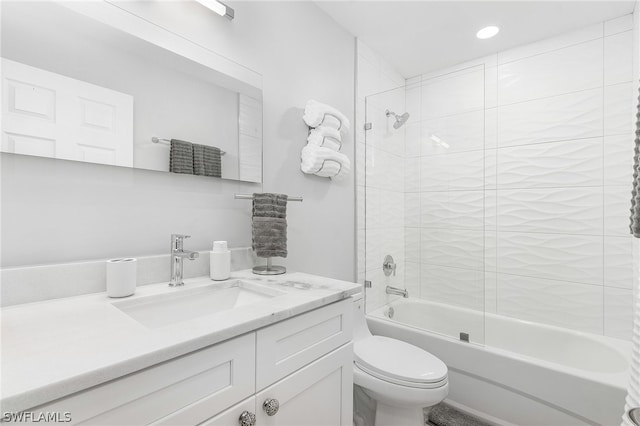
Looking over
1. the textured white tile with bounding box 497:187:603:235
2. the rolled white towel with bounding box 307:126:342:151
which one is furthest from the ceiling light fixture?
the textured white tile with bounding box 497:187:603:235

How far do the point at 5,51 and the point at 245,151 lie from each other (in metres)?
0.79

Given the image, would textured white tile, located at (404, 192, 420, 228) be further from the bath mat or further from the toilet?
the bath mat

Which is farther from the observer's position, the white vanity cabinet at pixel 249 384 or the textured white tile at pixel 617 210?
the textured white tile at pixel 617 210

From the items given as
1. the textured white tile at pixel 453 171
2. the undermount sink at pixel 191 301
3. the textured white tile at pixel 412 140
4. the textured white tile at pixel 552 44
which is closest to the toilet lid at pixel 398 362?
the undermount sink at pixel 191 301

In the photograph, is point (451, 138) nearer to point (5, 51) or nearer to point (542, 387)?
point (542, 387)

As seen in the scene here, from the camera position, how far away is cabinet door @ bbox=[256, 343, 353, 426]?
0.81m

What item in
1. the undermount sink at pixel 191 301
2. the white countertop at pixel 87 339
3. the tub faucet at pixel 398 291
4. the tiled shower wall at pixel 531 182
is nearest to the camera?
the white countertop at pixel 87 339

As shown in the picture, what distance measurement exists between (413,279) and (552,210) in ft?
3.61

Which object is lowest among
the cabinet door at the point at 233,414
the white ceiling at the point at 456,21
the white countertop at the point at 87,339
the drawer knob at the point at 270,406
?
the drawer knob at the point at 270,406

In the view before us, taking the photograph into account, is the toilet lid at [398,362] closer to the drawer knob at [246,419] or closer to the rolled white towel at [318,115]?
the drawer knob at [246,419]

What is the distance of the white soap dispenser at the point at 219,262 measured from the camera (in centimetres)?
115

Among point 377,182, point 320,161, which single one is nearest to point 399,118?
point 377,182

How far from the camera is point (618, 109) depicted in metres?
1.92

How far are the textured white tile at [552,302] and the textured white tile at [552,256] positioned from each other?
0.19ft
